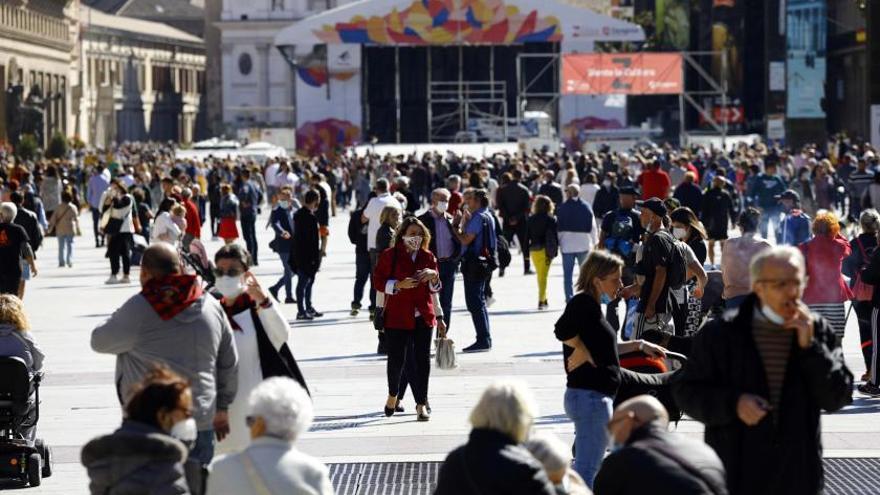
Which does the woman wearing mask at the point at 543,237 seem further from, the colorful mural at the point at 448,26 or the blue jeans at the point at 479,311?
the colorful mural at the point at 448,26

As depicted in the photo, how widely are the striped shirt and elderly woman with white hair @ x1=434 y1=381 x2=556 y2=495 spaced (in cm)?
89

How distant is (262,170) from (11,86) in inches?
1595

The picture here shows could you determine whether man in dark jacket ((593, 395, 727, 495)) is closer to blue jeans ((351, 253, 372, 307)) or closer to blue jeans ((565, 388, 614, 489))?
blue jeans ((565, 388, 614, 489))

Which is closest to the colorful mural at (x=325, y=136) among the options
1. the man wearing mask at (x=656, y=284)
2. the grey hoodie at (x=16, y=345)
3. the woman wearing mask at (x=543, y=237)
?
the woman wearing mask at (x=543, y=237)

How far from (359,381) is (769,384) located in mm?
9028

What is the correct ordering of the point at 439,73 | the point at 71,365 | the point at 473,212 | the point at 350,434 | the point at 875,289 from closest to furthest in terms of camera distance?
the point at 350,434 < the point at 875,289 < the point at 71,365 < the point at 473,212 < the point at 439,73

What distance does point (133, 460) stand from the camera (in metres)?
6.72

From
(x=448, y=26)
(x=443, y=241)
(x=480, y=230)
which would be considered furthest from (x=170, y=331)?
(x=448, y=26)

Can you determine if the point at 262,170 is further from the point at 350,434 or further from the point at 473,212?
the point at 350,434

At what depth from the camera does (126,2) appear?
15588cm

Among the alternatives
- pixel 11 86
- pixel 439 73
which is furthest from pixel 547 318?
pixel 11 86

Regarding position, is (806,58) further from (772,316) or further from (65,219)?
(772,316)

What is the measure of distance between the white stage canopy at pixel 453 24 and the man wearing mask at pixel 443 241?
53.2 meters

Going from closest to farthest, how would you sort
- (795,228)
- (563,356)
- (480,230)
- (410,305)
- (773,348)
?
(773,348), (563,356), (410,305), (480,230), (795,228)
